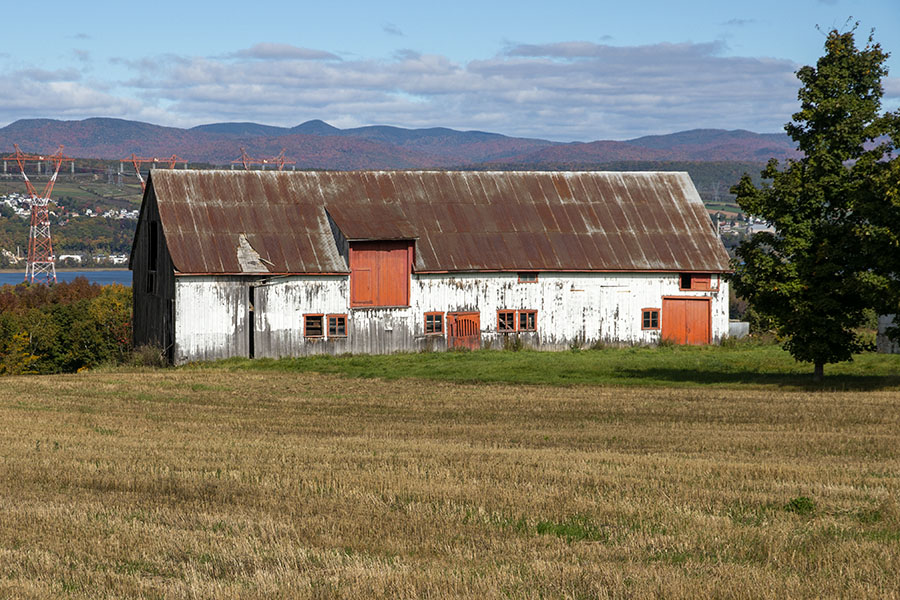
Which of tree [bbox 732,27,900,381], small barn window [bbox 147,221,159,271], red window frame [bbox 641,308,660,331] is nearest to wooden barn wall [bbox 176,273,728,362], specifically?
red window frame [bbox 641,308,660,331]

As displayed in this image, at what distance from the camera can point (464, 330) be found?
4453 cm

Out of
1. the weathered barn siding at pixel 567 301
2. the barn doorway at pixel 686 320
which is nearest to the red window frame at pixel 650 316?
the weathered barn siding at pixel 567 301

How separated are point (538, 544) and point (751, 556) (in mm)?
2102

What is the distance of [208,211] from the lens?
43.3 m

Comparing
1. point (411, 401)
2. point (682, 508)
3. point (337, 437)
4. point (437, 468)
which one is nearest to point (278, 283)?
point (411, 401)

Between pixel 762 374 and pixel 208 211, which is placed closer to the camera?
pixel 762 374

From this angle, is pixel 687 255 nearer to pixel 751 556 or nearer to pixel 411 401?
pixel 411 401

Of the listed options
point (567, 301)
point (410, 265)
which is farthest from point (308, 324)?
point (567, 301)

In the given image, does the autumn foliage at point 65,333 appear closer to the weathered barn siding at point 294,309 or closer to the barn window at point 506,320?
the weathered barn siding at point 294,309

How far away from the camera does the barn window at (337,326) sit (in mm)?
42969

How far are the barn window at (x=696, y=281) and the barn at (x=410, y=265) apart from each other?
0.07m

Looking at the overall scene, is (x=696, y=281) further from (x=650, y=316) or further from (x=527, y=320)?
(x=527, y=320)

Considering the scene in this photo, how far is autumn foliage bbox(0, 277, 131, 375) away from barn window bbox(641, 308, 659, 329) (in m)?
54.8

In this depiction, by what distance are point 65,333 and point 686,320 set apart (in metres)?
68.1
